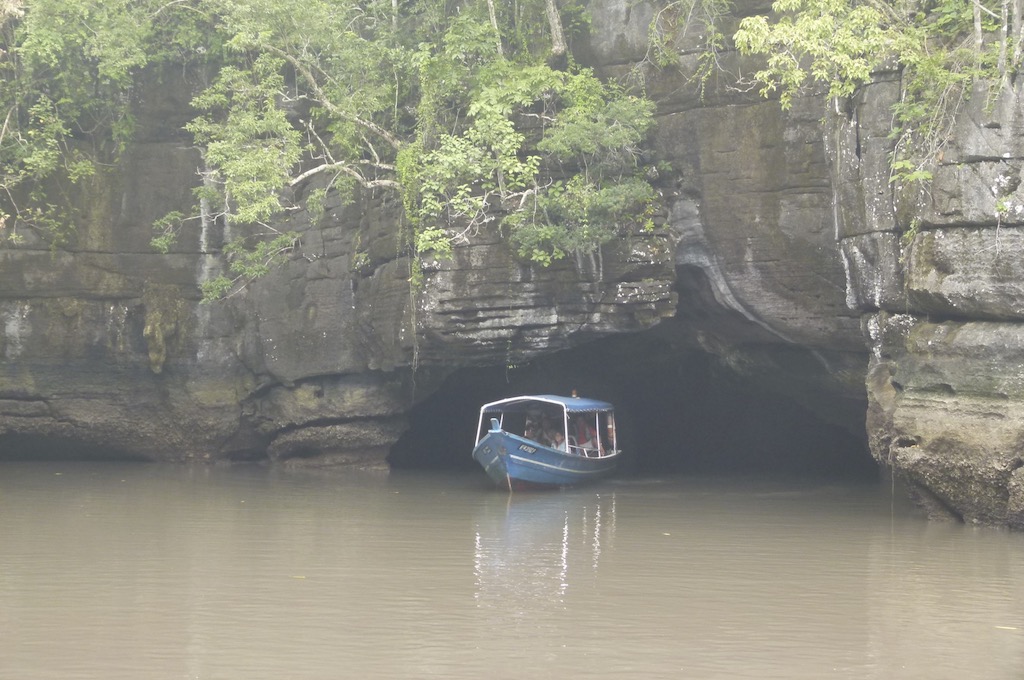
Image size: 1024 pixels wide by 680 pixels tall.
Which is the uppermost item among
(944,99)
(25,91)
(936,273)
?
(25,91)

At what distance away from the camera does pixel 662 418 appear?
824 inches

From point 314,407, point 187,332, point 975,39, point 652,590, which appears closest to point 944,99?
point 975,39

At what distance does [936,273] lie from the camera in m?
12.0

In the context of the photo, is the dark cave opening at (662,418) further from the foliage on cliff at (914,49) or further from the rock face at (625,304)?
the foliage on cliff at (914,49)

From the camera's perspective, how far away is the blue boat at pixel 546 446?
15594 millimetres

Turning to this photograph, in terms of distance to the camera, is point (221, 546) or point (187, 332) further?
point (187, 332)

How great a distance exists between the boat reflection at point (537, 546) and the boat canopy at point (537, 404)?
1218mm

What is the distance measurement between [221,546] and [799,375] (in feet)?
29.2

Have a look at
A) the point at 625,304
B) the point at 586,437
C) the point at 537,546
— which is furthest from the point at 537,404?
the point at 537,546

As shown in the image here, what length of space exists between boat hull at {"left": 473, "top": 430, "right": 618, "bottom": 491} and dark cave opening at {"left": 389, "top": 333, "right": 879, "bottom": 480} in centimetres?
272

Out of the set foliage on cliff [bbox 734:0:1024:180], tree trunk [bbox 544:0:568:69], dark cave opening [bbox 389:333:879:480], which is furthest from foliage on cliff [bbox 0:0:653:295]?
dark cave opening [bbox 389:333:879:480]

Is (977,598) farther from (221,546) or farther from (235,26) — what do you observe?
(235,26)

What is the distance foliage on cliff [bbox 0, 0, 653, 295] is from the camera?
49.0 feet

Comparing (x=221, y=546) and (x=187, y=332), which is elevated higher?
(x=187, y=332)
